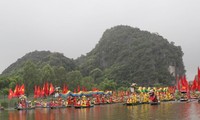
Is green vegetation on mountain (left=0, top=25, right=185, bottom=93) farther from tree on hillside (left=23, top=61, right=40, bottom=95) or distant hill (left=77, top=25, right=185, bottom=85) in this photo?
tree on hillside (left=23, top=61, right=40, bottom=95)

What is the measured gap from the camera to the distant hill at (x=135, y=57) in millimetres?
131625

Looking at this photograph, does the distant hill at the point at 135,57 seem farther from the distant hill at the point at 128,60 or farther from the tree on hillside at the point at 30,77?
the tree on hillside at the point at 30,77

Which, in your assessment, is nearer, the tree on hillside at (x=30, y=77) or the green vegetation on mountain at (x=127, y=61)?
the tree on hillside at (x=30, y=77)

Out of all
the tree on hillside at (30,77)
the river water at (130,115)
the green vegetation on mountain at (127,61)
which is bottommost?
the river water at (130,115)

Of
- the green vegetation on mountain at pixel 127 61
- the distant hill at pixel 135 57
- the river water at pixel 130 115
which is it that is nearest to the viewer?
the river water at pixel 130 115

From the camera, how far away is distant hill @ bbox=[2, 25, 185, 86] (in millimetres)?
130500

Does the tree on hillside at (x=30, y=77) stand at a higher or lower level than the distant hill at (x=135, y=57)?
lower

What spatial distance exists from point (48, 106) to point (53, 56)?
7435cm

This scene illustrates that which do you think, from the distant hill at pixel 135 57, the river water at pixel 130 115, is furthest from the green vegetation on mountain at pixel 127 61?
the river water at pixel 130 115

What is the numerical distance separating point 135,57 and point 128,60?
133 inches

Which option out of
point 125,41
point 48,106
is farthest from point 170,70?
point 48,106

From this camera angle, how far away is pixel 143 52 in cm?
13975

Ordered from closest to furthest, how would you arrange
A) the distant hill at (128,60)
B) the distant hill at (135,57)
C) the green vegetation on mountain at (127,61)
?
the green vegetation on mountain at (127,61) < the distant hill at (128,60) < the distant hill at (135,57)

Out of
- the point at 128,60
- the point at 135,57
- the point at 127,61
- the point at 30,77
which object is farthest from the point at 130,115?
the point at 127,61
